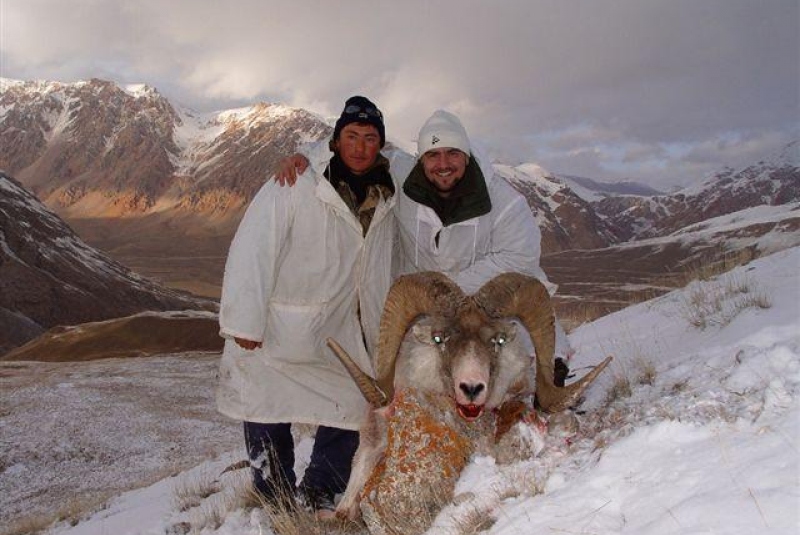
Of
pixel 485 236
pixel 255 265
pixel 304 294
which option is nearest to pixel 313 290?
pixel 304 294

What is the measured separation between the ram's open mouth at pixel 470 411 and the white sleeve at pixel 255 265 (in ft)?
5.94

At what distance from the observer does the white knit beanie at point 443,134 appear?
551 cm

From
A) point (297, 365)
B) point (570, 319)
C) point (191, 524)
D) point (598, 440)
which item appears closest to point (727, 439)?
point (598, 440)

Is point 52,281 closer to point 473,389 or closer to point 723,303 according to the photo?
point 723,303

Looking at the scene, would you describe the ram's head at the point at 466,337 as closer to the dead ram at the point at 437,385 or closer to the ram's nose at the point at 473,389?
the dead ram at the point at 437,385

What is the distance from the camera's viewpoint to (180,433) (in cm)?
1898

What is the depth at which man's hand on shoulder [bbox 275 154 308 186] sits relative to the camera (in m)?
5.56

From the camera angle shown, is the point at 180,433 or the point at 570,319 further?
the point at 180,433

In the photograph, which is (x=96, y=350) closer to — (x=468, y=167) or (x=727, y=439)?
(x=468, y=167)

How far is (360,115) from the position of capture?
564cm

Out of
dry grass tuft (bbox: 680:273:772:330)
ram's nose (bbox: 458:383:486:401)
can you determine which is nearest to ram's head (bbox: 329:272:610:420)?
ram's nose (bbox: 458:383:486:401)

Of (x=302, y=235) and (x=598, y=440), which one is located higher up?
(x=302, y=235)

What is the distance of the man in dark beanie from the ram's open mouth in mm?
1637

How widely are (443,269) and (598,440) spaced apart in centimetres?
214
